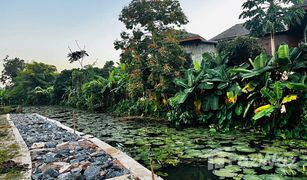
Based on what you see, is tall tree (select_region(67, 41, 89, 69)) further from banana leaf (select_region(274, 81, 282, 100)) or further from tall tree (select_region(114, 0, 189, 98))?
banana leaf (select_region(274, 81, 282, 100))

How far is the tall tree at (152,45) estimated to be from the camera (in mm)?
9070

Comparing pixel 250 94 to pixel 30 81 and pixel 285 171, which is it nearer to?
pixel 285 171

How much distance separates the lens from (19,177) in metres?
3.26

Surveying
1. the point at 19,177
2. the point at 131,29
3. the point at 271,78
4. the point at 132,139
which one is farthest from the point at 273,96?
the point at 131,29

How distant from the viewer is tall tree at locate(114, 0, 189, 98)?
29.8 ft

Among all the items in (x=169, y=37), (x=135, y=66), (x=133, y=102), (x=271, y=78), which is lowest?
(x=133, y=102)

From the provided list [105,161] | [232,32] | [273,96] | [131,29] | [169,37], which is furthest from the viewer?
[232,32]

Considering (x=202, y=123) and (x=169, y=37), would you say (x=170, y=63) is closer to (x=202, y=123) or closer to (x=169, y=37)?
(x=169, y=37)

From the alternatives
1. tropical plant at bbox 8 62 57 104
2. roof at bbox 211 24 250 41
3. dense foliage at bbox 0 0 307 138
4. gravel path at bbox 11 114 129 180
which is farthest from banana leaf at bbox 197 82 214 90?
tropical plant at bbox 8 62 57 104

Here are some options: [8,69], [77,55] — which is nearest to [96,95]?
[77,55]

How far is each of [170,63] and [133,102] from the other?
10.9ft

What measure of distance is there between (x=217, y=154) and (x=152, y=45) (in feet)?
17.9

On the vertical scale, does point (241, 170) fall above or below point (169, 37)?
below

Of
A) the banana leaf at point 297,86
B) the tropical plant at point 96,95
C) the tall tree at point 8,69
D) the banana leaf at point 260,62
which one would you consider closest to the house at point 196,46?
the tropical plant at point 96,95
